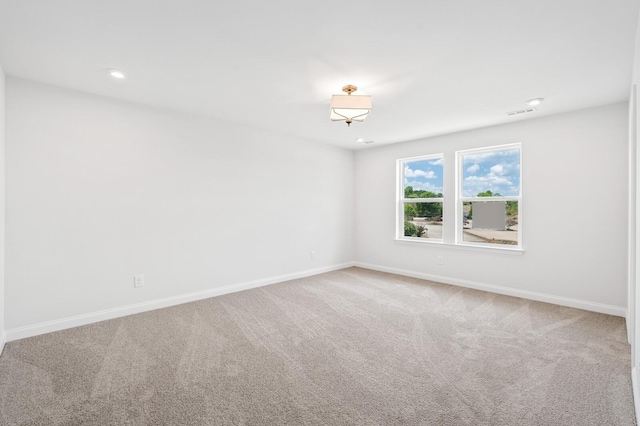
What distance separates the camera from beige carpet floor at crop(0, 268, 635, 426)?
1825 mm

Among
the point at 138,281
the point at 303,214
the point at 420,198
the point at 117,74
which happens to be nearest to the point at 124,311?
the point at 138,281

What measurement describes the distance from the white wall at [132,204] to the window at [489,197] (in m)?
2.60

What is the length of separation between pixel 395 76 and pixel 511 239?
3010 mm

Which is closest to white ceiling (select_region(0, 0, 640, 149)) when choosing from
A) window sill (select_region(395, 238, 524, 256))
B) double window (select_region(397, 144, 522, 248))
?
double window (select_region(397, 144, 522, 248))

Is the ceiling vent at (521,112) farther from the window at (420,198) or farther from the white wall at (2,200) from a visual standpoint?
the white wall at (2,200)

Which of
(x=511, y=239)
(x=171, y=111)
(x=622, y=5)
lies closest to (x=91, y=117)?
Result: (x=171, y=111)

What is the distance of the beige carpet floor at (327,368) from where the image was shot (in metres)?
1.83

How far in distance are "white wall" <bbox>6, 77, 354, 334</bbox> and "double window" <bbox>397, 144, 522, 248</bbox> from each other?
76.6 inches

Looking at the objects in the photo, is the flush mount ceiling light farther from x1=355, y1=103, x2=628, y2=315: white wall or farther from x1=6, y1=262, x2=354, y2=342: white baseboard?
x1=6, y1=262, x2=354, y2=342: white baseboard

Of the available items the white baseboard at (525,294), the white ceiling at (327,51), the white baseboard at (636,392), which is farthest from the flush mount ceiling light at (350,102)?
the white baseboard at (525,294)

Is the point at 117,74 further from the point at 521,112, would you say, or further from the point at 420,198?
the point at 420,198

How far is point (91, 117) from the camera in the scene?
3.21 m

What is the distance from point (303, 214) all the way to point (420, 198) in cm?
206

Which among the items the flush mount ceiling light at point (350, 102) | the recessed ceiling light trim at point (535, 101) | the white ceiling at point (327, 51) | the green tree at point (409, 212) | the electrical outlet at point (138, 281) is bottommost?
the electrical outlet at point (138, 281)
